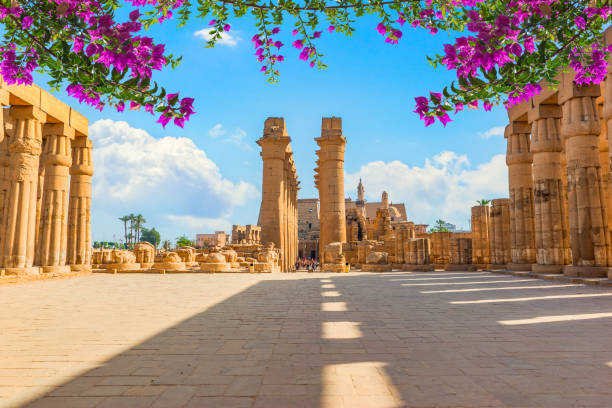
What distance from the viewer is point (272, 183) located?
26.2m

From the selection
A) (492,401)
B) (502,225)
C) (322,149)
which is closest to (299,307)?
(492,401)

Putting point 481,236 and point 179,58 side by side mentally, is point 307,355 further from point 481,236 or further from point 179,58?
point 481,236

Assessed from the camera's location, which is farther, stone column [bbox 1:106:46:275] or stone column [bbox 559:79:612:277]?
stone column [bbox 1:106:46:275]

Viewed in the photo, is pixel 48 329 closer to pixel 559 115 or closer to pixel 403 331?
pixel 403 331

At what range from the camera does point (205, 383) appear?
3.17 metres

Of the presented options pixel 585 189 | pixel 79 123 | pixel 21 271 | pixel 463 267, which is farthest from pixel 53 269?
pixel 585 189

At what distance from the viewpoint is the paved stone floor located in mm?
2885

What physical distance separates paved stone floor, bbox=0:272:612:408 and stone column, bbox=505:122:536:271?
921 centimetres

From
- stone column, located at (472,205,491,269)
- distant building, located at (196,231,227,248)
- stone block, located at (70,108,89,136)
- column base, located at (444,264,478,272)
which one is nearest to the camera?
stone block, located at (70,108,89,136)

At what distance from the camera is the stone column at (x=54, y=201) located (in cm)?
1583

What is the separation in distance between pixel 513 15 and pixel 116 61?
282 cm

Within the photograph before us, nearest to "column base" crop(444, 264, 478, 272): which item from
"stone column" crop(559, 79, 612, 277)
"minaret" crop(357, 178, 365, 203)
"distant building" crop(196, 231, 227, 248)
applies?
"stone column" crop(559, 79, 612, 277)

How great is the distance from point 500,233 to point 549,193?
4178 mm

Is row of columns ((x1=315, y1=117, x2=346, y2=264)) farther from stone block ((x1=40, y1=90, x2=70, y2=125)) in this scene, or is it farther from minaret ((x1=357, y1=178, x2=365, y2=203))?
minaret ((x1=357, y1=178, x2=365, y2=203))
